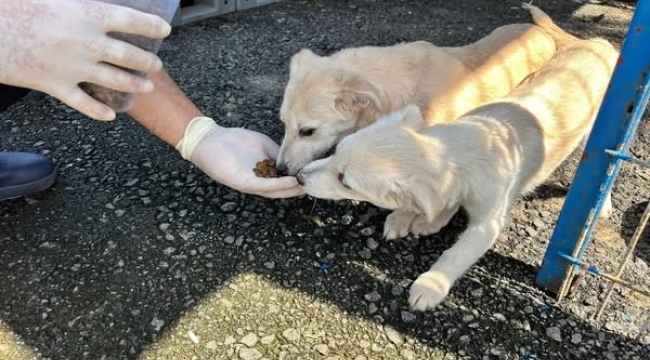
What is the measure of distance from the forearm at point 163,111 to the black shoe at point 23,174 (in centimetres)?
48

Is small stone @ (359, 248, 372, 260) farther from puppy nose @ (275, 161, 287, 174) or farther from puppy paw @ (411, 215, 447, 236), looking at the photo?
puppy nose @ (275, 161, 287, 174)

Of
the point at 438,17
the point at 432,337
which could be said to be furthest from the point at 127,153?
the point at 438,17

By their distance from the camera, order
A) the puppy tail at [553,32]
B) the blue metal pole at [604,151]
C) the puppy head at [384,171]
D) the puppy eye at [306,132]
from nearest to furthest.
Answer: the blue metal pole at [604,151]
the puppy head at [384,171]
the puppy eye at [306,132]
the puppy tail at [553,32]

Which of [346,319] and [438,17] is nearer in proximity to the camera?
[346,319]

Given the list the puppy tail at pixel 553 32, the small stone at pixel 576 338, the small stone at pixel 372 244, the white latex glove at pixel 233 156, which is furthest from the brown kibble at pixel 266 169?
the puppy tail at pixel 553 32

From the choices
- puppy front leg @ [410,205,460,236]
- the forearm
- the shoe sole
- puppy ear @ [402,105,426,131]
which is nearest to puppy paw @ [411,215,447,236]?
puppy front leg @ [410,205,460,236]

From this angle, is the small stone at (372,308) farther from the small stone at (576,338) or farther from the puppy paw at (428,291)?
the small stone at (576,338)

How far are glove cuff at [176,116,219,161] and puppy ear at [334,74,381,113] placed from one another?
59 cm

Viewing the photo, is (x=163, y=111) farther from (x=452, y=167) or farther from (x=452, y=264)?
(x=452, y=264)

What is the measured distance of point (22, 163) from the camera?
96.7 inches

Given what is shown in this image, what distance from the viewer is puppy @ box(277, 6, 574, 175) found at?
2.55 m

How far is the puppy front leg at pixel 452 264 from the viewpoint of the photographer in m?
2.04

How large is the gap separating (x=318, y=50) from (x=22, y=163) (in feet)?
6.91

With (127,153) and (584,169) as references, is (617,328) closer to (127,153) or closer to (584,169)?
(584,169)
